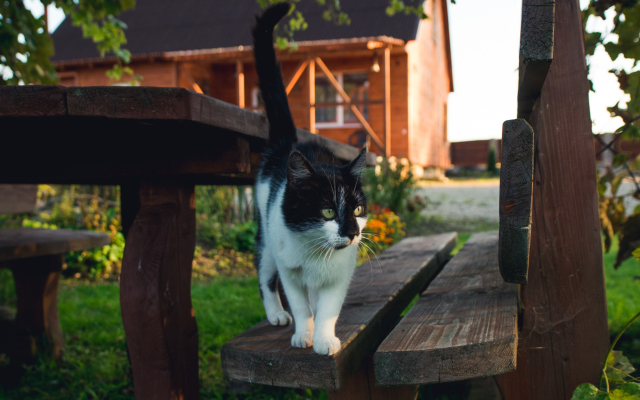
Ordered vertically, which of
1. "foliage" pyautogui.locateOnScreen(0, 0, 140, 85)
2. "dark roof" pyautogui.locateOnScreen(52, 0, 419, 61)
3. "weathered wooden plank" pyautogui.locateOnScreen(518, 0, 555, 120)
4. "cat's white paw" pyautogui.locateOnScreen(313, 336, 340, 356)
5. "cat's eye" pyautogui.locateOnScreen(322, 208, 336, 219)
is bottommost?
"cat's white paw" pyautogui.locateOnScreen(313, 336, 340, 356)

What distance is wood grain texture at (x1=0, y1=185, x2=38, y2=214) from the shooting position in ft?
10.8

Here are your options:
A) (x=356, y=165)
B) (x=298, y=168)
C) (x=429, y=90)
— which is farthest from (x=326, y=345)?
(x=429, y=90)

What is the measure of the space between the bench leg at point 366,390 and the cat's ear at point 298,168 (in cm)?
59

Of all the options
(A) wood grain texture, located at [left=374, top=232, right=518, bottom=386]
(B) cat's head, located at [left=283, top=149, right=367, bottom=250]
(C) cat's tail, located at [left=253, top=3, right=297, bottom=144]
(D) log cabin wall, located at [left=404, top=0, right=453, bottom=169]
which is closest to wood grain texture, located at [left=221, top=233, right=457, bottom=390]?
(A) wood grain texture, located at [left=374, top=232, right=518, bottom=386]

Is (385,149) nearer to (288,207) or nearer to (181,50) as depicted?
(181,50)

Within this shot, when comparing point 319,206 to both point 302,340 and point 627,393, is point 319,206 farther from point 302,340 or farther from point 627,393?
point 627,393

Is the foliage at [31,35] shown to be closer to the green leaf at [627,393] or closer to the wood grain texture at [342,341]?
the wood grain texture at [342,341]

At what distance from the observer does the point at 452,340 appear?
1.18 meters

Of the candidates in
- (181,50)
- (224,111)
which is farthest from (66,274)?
(181,50)

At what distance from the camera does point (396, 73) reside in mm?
13242

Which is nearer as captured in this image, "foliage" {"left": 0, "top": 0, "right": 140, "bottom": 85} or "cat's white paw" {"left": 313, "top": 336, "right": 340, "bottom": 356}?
"cat's white paw" {"left": 313, "top": 336, "right": 340, "bottom": 356}

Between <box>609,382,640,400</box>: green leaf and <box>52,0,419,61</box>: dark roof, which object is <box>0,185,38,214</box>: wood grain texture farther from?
<box>52,0,419,61</box>: dark roof

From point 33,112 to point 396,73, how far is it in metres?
12.7

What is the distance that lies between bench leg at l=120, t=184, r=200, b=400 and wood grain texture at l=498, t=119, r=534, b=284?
1040mm
